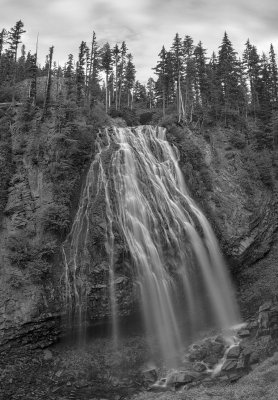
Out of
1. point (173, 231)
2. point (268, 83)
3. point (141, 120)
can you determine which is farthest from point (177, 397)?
point (268, 83)

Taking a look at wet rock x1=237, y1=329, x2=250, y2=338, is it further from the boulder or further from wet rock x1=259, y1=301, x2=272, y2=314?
wet rock x1=259, y1=301, x2=272, y2=314

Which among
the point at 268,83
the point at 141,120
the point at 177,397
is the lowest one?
the point at 177,397

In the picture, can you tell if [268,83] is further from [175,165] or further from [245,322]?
[245,322]

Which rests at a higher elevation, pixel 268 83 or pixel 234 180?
pixel 268 83

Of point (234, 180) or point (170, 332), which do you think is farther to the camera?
point (234, 180)

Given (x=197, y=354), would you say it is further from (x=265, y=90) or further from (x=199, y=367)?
(x=265, y=90)

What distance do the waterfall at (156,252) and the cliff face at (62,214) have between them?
0.54m

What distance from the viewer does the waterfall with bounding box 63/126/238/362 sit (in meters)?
18.6

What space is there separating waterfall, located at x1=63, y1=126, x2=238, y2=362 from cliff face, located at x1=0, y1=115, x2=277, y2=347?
54cm

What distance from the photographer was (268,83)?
5784 cm

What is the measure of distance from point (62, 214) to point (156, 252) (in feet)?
19.5

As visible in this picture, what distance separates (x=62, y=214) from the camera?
67.7ft

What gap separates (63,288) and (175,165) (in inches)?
528

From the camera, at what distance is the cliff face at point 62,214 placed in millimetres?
17703
